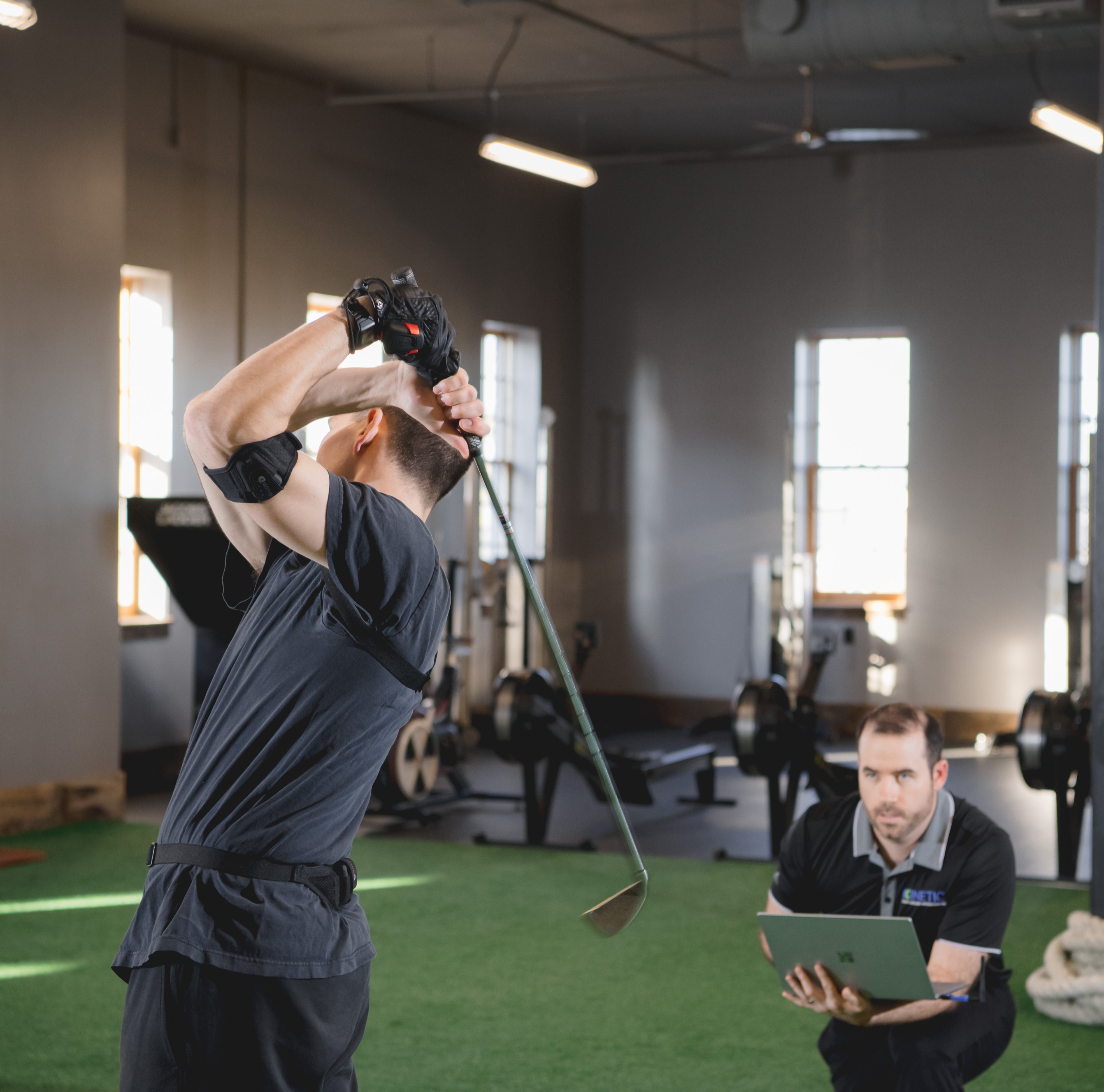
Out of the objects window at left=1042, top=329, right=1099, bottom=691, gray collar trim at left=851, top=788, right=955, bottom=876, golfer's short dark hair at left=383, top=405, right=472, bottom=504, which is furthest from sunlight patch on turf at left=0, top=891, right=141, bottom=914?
window at left=1042, top=329, right=1099, bottom=691

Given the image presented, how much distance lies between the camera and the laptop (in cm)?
245

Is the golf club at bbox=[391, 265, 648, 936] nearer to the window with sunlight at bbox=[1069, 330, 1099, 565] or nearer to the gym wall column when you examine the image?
the gym wall column

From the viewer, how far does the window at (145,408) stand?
27.5 feet

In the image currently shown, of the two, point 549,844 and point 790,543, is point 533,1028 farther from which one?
point 790,543

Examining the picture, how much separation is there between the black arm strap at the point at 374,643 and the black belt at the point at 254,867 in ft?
0.79

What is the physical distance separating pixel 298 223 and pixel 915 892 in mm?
7340

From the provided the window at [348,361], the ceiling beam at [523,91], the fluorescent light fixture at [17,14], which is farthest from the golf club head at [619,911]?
the window at [348,361]

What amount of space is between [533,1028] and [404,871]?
6.89ft

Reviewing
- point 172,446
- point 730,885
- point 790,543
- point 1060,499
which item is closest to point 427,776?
point 730,885

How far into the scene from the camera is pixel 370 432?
184 cm

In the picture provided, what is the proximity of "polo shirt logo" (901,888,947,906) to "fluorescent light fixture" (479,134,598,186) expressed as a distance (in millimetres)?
5889

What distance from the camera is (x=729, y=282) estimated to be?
1155cm

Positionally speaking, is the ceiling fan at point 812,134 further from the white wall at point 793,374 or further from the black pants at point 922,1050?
the black pants at point 922,1050

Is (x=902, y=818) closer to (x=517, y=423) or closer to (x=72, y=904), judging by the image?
(x=72, y=904)
